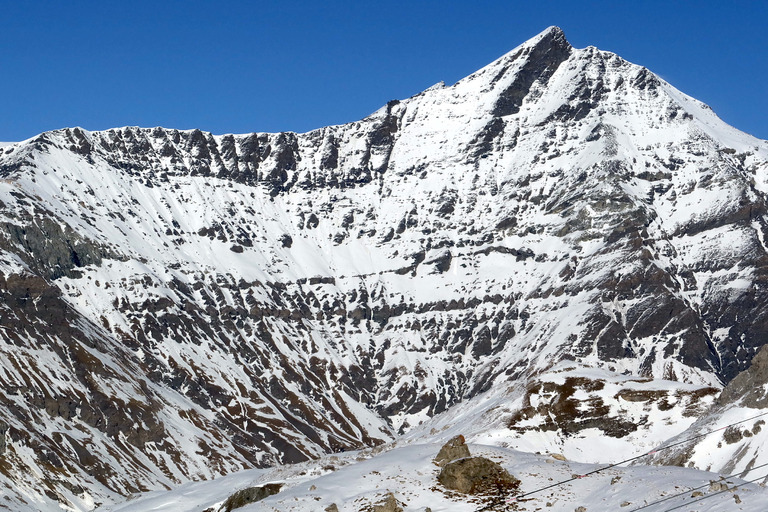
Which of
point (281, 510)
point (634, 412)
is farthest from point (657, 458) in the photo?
point (281, 510)

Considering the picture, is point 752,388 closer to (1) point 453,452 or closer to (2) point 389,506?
(1) point 453,452

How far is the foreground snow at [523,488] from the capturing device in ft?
186

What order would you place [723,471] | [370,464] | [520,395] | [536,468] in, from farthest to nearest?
1. [520,395]
2. [723,471]
3. [370,464]
4. [536,468]

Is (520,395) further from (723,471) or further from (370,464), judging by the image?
(370,464)

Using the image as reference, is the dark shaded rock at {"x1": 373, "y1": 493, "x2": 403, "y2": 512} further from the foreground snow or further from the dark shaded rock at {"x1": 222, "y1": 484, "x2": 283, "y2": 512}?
the dark shaded rock at {"x1": 222, "y1": 484, "x2": 283, "y2": 512}

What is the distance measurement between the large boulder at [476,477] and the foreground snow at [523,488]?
0.73 meters

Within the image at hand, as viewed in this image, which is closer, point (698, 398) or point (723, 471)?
point (723, 471)

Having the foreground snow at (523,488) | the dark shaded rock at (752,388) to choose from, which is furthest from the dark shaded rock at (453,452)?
the dark shaded rock at (752,388)

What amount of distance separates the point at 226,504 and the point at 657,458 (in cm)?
4431

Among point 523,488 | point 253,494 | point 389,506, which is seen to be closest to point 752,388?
point 523,488

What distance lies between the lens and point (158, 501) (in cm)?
9531

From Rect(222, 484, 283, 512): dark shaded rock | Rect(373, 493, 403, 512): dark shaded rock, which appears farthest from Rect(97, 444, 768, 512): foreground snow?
Rect(222, 484, 283, 512): dark shaded rock

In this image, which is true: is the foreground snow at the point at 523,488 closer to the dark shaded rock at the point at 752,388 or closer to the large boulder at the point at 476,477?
the large boulder at the point at 476,477

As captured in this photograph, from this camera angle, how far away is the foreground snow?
56844 mm
